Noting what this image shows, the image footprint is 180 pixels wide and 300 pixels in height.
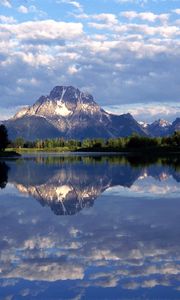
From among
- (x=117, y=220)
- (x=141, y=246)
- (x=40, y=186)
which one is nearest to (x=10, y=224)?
(x=117, y=220)

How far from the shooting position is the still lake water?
13.0m

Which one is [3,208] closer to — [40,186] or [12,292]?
[40,186]

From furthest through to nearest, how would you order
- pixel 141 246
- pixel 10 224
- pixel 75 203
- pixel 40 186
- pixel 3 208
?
1. pixel 40 186
2. pixel 75 203
3. pixel 3 208
4. pixel 10 224
5. pixel 141 246

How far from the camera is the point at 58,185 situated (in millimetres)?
45156

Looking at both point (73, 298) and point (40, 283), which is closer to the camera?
point (73, 298)

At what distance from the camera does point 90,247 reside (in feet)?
59.6

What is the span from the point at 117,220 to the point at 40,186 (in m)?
20.5

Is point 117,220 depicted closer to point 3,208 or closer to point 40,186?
point 3,208

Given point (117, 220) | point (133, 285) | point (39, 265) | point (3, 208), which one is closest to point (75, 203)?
point (3, 208)

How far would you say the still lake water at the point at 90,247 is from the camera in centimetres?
1302

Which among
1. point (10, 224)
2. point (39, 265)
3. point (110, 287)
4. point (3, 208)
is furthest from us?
point (3, 208)

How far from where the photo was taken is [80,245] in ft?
60.8

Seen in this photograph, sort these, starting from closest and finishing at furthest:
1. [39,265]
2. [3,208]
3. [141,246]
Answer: [39,265] < [141,246] < [3,208]

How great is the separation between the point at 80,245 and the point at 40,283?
201 inches
